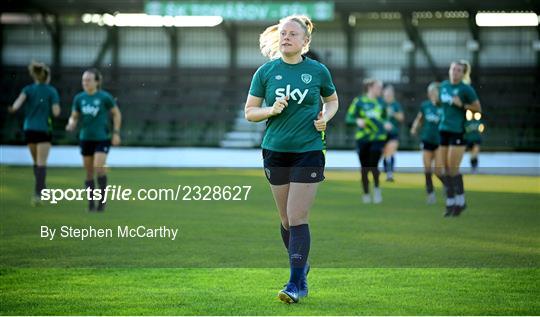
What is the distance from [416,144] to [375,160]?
623 inches

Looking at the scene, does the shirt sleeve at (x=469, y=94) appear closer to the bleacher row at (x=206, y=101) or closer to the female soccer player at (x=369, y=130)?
the female soccer player at (x=369, y=130)

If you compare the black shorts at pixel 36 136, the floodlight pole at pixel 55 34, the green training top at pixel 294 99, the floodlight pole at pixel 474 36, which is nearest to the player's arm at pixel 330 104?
the green training top at pixel 294 99

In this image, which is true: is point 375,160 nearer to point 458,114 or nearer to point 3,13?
point 458,114

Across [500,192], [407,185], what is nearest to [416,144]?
[407,185]

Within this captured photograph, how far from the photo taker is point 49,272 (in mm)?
9805

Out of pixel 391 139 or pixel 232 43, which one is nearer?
pixel 391 139

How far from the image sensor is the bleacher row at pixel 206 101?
34344mm

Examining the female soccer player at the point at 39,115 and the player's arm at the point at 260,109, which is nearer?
the player's arm at the point at 260,109

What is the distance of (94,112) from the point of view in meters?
15.8

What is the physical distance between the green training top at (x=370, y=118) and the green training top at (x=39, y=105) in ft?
16.9

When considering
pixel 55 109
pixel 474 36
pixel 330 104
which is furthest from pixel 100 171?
pixel 474 36

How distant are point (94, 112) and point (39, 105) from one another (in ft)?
5.20

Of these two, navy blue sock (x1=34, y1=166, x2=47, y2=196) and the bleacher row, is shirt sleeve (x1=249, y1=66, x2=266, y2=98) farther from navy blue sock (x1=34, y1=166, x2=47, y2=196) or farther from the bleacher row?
the bleacher row

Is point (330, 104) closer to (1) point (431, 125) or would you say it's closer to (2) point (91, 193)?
(2) point (91, 193)
